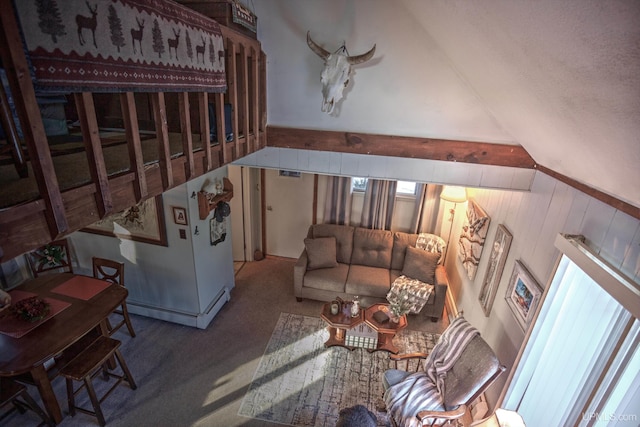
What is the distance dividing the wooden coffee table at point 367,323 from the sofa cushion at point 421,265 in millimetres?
793

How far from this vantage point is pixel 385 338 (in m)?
3.59

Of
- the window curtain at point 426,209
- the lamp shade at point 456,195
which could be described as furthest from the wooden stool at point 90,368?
the window curtain at point 426,209

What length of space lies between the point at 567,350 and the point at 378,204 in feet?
10.0

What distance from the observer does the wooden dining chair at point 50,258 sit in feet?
11.0

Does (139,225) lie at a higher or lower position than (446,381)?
higher

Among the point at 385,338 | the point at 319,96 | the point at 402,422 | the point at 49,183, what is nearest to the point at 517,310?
the point at 402,422

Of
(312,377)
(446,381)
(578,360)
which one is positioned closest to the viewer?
(578,360)

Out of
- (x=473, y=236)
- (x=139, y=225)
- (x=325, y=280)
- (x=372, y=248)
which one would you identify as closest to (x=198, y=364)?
(x=139, y=225)

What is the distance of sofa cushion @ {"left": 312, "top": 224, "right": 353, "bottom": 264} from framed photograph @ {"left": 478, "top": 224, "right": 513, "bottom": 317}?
1.92 metres

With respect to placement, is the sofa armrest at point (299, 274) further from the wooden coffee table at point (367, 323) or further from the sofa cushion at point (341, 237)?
the wooden coffee table at point (367, 323)

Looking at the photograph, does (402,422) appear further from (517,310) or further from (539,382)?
(517,310)

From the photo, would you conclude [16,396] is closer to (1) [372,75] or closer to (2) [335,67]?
(2) [335,67]

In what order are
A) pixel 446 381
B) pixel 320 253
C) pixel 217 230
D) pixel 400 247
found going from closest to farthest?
pixel 446 381
pixel 217 230
pixel 320 253
pixel 400 247

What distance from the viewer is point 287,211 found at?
203 inches
